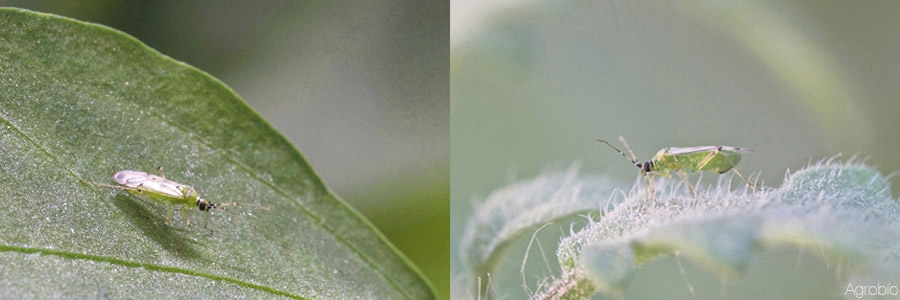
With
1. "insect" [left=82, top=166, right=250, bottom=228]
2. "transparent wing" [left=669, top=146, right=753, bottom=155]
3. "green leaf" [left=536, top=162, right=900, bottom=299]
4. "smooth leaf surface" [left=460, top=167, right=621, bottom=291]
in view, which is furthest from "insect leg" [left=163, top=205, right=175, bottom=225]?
"transparent wing" [left=669, top=146, right=753, bottom=155]

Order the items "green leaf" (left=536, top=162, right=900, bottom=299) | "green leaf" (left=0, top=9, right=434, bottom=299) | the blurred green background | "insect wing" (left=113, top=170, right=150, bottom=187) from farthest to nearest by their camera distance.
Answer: the blurred green background, "insect wing" (left=113, top=170, right=150, bottom=187), "green leaf" (left=0, top=9, right=434, bottom=299), "green leaf" (left=536, top=162, right=900, bottom=299)

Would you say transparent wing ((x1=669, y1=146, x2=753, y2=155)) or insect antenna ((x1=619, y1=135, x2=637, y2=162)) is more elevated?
transparent wing ((x1=669, y1=146, x2=753, y2=155))

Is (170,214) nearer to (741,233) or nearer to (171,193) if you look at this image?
(171,193)

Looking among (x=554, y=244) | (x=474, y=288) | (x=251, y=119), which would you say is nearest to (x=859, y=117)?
(x=554, y=244)

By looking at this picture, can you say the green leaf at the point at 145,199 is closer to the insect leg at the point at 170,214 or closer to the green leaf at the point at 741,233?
the insect leg at the point at 170,214

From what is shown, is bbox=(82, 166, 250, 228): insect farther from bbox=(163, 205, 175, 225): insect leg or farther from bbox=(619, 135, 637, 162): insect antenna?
bbox=(619, 135, 637, 162): insect antenna

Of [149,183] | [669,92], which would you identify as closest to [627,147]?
[669,92]

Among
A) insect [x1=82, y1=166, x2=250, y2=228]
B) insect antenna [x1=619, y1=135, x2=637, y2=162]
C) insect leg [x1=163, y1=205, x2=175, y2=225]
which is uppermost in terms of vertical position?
insect antenna [x1=619, y1=135, x2=637, y2=162]
